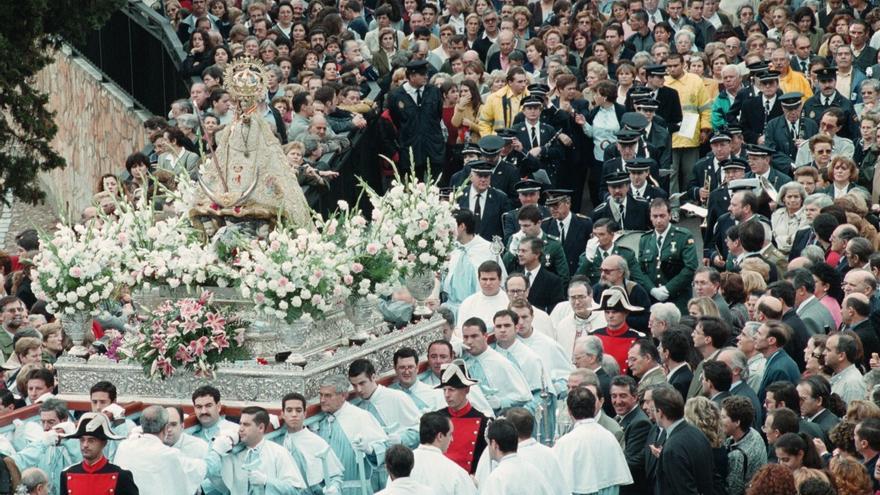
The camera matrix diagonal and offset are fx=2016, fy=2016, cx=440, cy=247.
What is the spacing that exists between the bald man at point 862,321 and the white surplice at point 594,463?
304 centimetres

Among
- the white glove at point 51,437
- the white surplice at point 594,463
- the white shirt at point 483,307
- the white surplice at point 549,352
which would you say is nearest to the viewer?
the white surplice at point 594,463

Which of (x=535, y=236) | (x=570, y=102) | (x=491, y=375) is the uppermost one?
(x=570, y=102)

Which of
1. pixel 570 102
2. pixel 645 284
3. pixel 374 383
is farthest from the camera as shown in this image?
pixel 570 102

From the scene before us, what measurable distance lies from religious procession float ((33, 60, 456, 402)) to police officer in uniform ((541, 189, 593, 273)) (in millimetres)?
3366

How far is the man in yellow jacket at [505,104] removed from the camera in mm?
24281

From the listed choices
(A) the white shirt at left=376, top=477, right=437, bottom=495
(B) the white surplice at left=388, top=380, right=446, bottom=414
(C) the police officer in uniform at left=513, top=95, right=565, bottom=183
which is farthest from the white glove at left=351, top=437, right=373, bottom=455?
(C) the police officer in uniform at left=513, top=95, right=565, bottom=183

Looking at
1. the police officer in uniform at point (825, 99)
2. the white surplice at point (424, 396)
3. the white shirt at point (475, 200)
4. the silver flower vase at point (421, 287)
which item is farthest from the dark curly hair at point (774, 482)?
the police officer in uniform at point (825, 99)

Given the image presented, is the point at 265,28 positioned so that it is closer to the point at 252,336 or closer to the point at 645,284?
the point at 645,284

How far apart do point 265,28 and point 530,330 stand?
32.5 ft

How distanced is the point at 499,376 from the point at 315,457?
2.60m

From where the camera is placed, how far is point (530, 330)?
708 inches

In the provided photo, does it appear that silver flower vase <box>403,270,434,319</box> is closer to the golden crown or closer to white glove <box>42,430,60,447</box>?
the golden crown

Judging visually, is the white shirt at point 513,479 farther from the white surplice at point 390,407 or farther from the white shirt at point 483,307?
the white shirt at point 483,307

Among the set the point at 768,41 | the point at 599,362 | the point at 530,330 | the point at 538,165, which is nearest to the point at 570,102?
the point at 538,165
